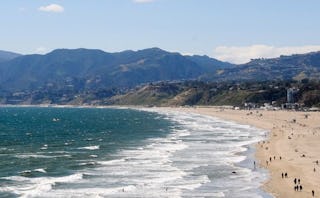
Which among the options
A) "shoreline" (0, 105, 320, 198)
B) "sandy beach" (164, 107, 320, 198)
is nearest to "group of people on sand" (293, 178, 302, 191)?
"sandy beach" (164, 107, 320, 198)

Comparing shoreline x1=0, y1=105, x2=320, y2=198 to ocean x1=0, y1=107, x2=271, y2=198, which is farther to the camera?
shoreline x1=0, y1=105, x2=320, y2=198

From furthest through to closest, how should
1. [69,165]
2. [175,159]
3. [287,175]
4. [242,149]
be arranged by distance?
[242,149] → [175,159] → [69,165] → [287,175]

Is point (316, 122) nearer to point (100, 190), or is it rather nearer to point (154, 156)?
point (154, 156)

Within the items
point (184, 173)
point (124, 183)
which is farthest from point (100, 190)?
point (184, 173)

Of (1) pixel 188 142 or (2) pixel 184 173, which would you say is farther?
(1) pixel 188 142

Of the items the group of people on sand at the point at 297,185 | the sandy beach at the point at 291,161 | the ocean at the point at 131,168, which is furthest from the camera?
the sandy beach at the point at 291,161

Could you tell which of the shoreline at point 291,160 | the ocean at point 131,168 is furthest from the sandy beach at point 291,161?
the ocean at point 131,168

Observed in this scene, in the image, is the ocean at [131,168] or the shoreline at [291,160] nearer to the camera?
the ocean at [131,168]

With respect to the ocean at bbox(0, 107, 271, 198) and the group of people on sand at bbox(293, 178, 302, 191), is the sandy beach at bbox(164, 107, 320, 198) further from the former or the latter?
the ocean at bbox(0, 107, 271, 198)

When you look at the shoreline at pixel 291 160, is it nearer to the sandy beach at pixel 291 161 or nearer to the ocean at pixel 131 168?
the sandy beach at pixel 291 161

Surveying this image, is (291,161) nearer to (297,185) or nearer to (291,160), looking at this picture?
(291,160)

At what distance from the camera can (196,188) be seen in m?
59.8

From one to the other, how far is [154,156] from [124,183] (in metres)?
24.6

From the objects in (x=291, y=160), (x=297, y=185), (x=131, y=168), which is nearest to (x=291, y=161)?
(x=291, y=160)
